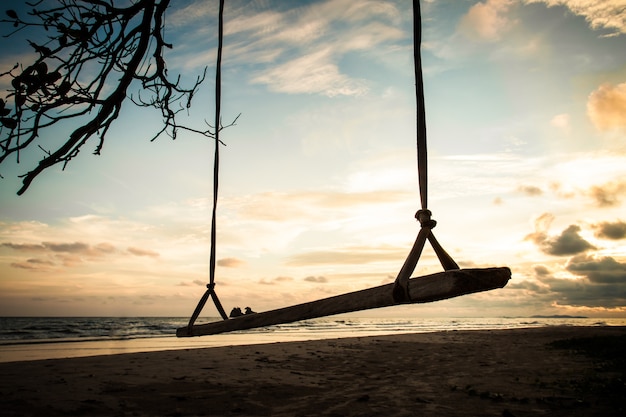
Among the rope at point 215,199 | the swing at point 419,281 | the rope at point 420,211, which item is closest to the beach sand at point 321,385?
the rope at point 215,199

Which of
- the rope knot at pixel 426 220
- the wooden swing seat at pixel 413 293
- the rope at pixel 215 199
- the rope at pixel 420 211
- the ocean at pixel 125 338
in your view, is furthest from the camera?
the ocean at pixel 125 338

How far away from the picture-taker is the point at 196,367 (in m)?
6.49

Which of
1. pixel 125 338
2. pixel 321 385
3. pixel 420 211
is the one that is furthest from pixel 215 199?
pixel 125 338

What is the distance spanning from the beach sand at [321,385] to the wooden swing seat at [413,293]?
6.74ft

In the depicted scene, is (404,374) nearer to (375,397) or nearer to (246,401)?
(375,397)

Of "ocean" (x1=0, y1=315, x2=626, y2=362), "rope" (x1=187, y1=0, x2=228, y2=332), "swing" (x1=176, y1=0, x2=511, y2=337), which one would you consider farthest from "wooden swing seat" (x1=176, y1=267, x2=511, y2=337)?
"ocean" (x1=0, y1=315, x2=626, y2=362)

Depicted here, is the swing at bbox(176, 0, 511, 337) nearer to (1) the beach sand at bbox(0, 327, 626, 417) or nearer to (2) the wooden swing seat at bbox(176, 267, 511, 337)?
(2) the wooden swing seat at bbox(176, 267, 511, 337)

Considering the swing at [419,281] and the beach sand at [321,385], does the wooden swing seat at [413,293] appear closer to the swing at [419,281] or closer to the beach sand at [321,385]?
the swing at [419,281]

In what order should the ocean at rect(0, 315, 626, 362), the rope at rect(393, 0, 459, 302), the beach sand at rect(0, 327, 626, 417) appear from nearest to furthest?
the rope at rect(393, 0, 459, 302) < the beach sand at rect(0, 327, 626, 417) < the ocean at rect(0, 315, 626, 362)

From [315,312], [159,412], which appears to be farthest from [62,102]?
[159,412]

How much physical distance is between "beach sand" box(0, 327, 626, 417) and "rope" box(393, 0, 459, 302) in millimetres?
2697

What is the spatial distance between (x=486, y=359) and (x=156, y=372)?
5.76 meters

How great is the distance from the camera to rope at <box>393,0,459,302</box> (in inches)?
68.1

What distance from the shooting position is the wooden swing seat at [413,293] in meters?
1.54
